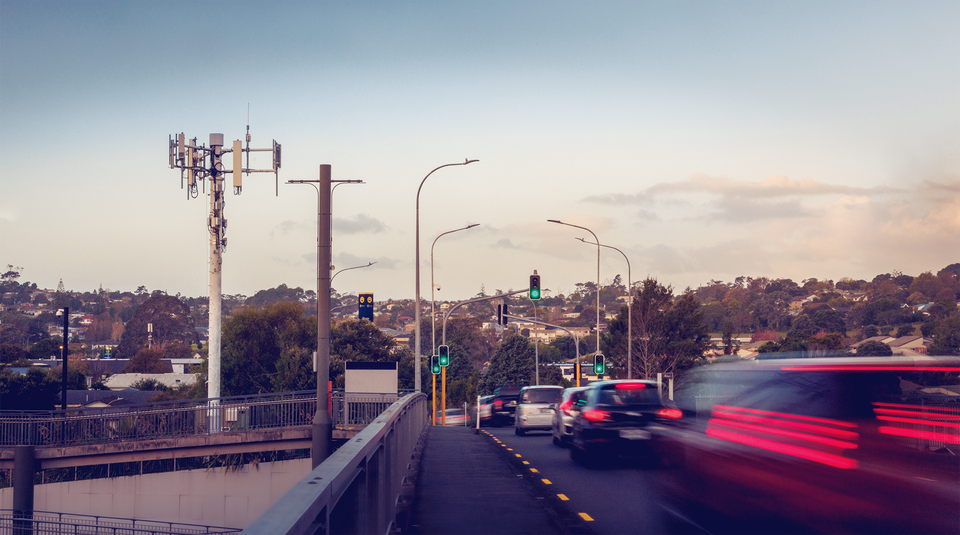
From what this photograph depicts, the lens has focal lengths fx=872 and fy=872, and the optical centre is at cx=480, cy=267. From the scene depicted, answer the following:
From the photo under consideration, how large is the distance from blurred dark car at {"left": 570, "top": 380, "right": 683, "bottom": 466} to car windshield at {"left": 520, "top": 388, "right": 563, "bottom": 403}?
958cm

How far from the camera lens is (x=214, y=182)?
A: 4053 cm

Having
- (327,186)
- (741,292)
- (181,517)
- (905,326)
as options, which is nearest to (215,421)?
(181,517)

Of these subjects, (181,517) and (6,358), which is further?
(6,358)

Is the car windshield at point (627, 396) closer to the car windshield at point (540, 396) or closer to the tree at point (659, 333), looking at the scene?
the car windshield at point (540, 396)

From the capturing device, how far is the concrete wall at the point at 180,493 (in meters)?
33.0

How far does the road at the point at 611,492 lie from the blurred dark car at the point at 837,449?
1.56 metres

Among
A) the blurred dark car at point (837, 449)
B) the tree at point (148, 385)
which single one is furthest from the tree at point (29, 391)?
the blurred dark car at point (837, 449)

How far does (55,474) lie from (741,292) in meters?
121

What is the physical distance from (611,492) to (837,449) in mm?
6490

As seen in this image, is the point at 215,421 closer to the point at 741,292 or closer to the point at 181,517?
the point at 181,517

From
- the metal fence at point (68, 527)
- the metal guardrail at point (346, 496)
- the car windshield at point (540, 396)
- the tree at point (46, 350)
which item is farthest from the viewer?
the tree at point (46, 350)

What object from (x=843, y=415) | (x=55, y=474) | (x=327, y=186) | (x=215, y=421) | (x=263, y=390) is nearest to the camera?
(x=843, y=415)

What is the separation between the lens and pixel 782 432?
276 inches

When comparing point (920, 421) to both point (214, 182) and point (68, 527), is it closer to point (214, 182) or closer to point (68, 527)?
point (68, 527)
